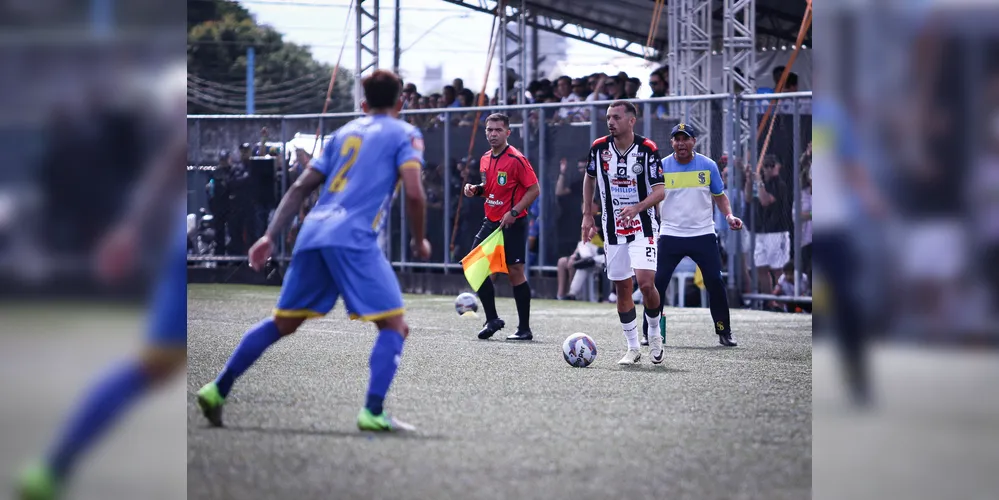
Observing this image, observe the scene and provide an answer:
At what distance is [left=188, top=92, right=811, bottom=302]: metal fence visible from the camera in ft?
53.1

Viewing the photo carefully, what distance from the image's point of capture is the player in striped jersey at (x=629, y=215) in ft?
31.5

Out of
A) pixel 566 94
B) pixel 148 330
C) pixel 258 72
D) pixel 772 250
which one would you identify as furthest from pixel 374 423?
pixel 258 72

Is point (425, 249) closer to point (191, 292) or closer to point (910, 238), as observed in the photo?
point (910, 238)

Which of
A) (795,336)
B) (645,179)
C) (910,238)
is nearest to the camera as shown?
(910,238)

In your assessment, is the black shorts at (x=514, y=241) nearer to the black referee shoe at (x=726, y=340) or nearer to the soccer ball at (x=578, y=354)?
the black referee shoe at (x=726, y=340)

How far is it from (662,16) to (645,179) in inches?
652

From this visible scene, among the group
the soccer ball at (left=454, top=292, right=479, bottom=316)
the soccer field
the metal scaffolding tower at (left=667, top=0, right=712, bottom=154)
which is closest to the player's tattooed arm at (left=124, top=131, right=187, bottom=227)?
the soccer field

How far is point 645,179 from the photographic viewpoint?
31.7 feet

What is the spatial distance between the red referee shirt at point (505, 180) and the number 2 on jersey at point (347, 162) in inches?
227

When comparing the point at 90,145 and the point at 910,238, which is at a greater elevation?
the point at 90,145

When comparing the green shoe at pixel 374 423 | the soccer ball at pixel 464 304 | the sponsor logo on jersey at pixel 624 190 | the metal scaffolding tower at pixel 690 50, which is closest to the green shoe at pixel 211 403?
the green shoe at pixel 374 423

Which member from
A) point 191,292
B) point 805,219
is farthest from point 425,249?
point 191,292

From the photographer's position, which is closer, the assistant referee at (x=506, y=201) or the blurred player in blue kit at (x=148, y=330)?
the blurred player in blue kit at (x=148, y=330)

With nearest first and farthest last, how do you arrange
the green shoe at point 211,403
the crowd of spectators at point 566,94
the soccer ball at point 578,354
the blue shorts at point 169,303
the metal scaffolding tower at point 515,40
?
1. the blue shorts at point 169,303
2. the green shoe at point 211,403
3. the soccer ball at point 578,354
4. the crowd of spectators at point 566,94
5. the metal scaffolding tower at point 515,40
